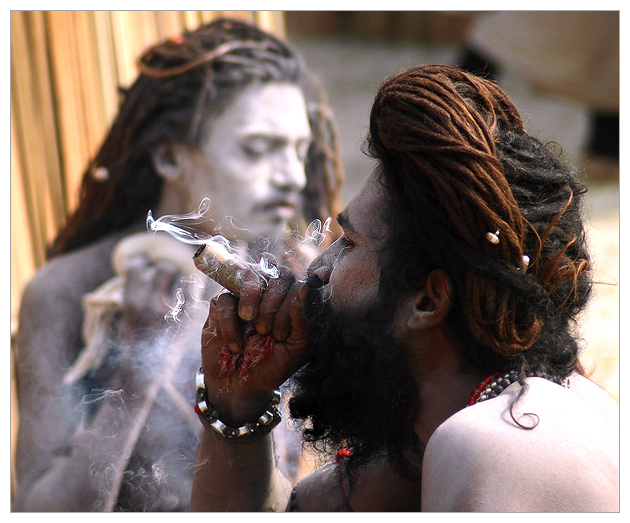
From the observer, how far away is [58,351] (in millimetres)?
3449

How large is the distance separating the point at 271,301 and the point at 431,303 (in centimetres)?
40

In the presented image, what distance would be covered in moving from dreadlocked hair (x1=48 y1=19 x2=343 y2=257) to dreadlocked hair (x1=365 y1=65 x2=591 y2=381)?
2216 mm

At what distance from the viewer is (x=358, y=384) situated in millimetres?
1717

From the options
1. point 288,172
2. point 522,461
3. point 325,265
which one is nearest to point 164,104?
point 288,172

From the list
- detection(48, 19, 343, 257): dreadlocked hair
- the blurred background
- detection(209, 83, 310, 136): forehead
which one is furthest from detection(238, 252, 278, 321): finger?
detection(48, 19, 343, 257): dreadlocked hair

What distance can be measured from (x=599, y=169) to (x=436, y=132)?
25.8ft

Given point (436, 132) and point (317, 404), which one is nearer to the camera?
point (436, 132)

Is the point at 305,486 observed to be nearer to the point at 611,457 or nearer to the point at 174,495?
the point at 174,495

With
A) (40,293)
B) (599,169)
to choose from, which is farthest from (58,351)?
(599,169)

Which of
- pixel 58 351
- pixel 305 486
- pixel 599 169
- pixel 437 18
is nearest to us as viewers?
pixel 305 486

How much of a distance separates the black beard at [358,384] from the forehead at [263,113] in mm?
2049

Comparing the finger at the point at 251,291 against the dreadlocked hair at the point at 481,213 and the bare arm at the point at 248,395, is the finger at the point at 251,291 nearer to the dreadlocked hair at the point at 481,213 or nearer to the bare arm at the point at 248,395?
the bare arm at the point at 248,395

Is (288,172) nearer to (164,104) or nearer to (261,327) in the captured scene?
(164,104)

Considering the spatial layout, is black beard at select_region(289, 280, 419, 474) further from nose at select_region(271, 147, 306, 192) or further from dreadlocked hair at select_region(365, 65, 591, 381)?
nose at select_region(271, 147, 306, 192)
